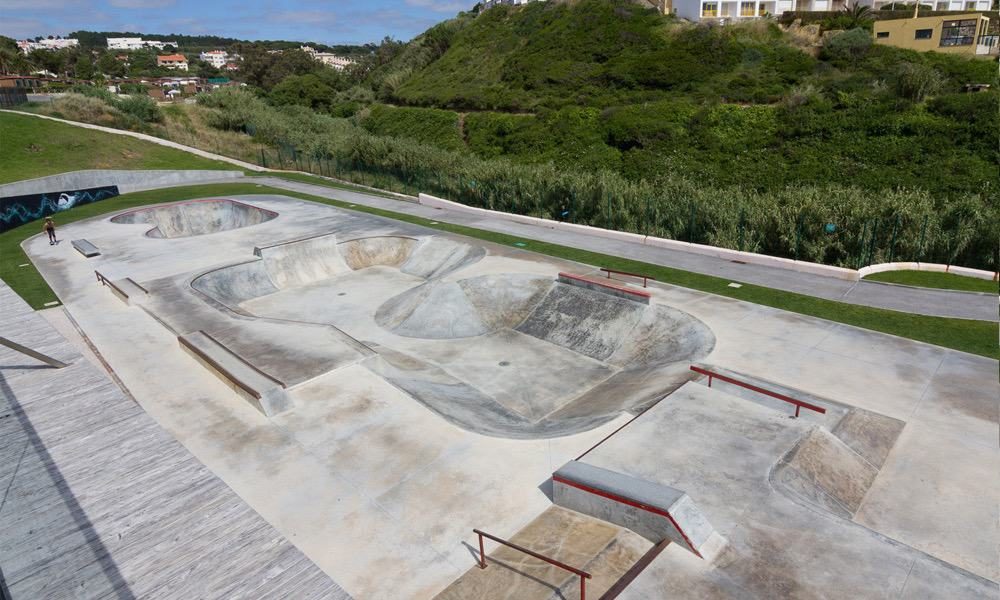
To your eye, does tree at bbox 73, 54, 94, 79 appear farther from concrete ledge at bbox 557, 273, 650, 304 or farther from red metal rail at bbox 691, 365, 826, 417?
red metal rail at bbox 691, 365, 826, 417

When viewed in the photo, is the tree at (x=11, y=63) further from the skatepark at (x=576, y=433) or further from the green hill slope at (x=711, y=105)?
the skatepark at (x=576, y=433)

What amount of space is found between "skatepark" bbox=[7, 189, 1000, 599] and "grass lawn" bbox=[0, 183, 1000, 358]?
77 centimetres

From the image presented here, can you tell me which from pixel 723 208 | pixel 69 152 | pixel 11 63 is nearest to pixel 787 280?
pixel 723 208

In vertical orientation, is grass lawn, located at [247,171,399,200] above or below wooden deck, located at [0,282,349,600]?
above

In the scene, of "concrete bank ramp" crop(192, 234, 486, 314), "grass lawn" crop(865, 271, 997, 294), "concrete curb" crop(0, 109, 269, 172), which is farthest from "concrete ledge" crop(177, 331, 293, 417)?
"concrete curb" crop(0, 109, 269, 172)

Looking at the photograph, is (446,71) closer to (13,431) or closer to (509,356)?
(509,356)

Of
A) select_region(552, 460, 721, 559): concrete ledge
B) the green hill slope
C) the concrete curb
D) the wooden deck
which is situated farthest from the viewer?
the concrete curb

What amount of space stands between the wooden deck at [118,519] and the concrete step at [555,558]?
174 cm

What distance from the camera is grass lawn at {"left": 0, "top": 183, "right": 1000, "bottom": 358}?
14.6 meters

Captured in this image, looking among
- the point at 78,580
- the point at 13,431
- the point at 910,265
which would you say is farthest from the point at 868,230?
the point at 13,431

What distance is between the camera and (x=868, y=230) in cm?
2036

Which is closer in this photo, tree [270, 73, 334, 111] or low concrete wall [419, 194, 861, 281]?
low concrete wall [419, 194, 861, 281]

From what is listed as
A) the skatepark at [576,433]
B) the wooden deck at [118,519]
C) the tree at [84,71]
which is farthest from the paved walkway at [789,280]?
the tree at [84,71]

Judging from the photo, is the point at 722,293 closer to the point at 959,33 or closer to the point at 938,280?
the point at 938,280
